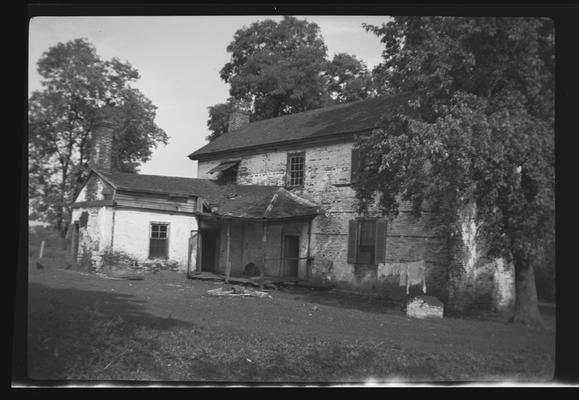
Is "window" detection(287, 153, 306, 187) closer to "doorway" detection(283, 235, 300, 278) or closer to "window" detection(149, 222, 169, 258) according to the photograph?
"doorway" detection(283, 235, 300, 278)

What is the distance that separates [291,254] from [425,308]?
752cm

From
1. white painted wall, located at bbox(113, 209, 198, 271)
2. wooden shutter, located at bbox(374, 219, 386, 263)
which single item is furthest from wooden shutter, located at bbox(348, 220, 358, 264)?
white painted wall, located at bbox(113, 209, 198, 271)

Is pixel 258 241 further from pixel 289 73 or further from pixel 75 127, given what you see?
pixel 75 127

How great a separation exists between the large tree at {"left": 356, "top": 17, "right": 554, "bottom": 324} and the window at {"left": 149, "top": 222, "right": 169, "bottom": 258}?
9.97 metres

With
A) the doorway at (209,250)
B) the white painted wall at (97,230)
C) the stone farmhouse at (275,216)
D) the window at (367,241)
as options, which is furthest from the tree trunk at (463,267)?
the white painted wall at (97,230)

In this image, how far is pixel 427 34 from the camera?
378 inches

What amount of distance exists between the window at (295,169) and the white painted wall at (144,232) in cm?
421

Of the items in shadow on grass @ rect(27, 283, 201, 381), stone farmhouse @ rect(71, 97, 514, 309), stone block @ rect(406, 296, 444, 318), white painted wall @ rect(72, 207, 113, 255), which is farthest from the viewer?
white painted wall @ rect(72, 207, 113, 255)

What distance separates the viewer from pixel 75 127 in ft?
59.4

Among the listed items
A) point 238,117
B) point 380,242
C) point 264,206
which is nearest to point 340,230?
point 380,242

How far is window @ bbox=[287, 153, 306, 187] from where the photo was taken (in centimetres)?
1762

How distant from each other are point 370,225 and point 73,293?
30.2ft

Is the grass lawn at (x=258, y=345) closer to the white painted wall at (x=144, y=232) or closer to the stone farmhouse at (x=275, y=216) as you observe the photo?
the stone farmhouse at (x=275, y=216)

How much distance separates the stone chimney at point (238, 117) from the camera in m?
22.1
